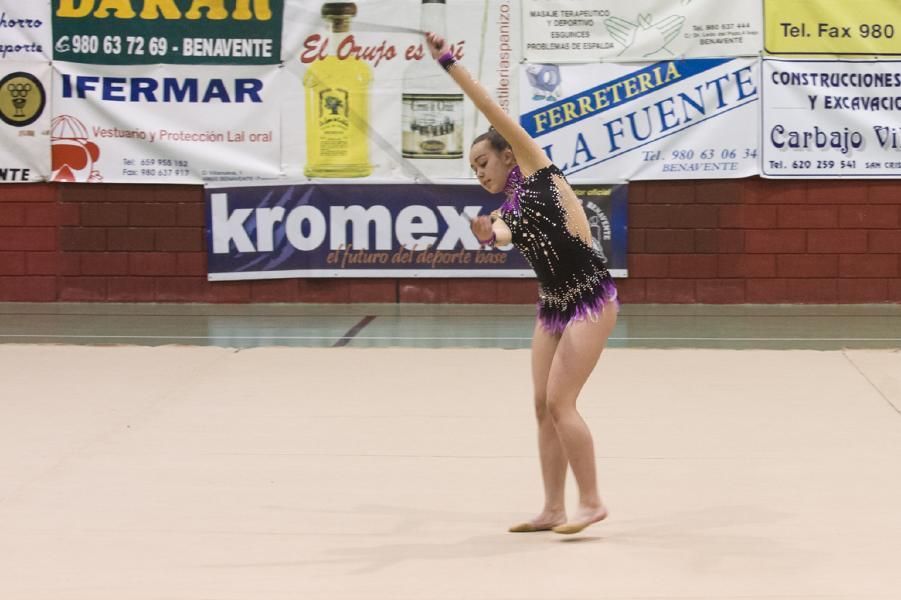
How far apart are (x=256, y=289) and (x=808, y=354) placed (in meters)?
5.79

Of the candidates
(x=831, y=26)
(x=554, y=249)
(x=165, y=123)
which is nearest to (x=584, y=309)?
(x=554, y=249)

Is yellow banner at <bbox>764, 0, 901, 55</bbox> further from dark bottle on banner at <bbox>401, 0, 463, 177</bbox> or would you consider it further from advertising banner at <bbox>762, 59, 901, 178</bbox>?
dark bottle on banner at <bbox>401, 0, 463, 177</bbox>

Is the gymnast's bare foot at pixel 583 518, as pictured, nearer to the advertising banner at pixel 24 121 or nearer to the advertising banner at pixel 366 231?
the advertising banner at pixel 366 231

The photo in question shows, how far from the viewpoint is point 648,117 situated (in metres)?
12.5

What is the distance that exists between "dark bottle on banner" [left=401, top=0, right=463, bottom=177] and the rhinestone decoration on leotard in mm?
7659

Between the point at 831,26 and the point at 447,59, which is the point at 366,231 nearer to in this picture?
the point at 831,26

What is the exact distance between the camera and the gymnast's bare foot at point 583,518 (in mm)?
4906

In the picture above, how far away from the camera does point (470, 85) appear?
4750 millimetres

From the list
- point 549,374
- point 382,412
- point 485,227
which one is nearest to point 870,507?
point 549,374

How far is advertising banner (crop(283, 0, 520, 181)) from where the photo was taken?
1248 cm

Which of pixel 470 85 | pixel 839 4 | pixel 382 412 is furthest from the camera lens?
pixel 839 4

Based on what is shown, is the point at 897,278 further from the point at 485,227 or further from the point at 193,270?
the point at 485,227

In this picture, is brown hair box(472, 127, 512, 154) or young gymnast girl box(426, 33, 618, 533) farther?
brown hair box(472, 127, 512, 154)

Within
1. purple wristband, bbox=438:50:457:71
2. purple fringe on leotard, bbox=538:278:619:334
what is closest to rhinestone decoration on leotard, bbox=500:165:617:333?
purple fringe on leotard, bbox=538:278:619:334
